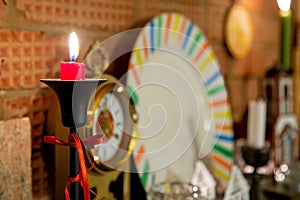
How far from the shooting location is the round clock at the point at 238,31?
1412 millimetres

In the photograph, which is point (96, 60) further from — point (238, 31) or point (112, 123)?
point (238, 31)

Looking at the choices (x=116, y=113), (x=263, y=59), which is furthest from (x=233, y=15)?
(x=116, y=113)

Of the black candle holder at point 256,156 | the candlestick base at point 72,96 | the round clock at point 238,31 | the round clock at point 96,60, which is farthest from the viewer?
the round clock at point 238,31

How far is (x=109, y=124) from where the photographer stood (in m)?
0.90

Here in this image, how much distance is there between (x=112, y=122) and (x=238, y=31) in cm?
→ 69

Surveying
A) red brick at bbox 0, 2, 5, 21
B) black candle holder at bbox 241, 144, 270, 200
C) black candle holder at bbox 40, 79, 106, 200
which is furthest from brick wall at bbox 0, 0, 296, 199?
black candle holder at bbox 241, 144, 270, 200

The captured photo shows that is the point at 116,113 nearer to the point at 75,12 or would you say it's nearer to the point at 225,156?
the point at 75,12

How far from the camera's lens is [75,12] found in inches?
36.8

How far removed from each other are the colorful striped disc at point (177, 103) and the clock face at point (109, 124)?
0.06 m

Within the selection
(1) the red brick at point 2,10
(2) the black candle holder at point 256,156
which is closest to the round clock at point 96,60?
(1) the red brick at point 2,10

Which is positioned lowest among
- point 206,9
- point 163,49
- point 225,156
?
point 225,156

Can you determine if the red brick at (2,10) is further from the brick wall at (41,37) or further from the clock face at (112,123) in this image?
the clock face at (112,123)

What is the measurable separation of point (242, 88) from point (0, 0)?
35.7 inches

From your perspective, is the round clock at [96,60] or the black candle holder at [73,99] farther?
the round clock at [96,60]
